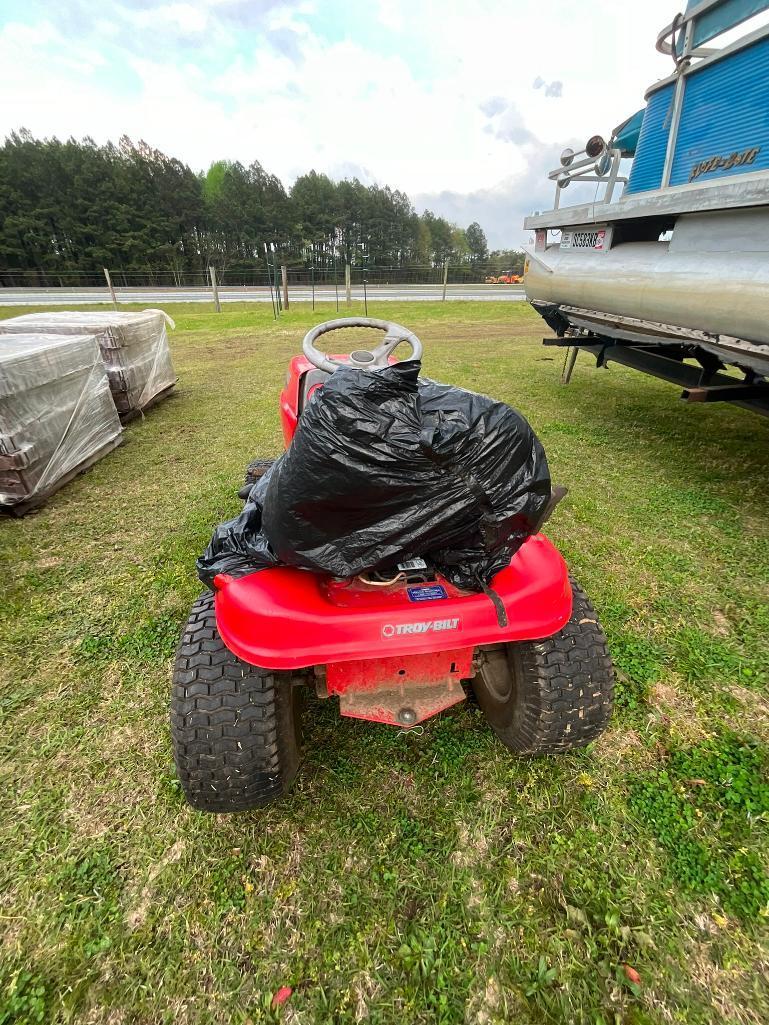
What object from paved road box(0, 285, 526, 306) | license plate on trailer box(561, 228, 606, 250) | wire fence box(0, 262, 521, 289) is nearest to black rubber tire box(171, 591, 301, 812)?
license plate on trailer box(561, 228, 606, 250)

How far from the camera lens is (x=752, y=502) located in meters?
3.75

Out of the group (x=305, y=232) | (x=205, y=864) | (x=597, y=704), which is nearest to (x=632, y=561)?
(x=597, y=704)

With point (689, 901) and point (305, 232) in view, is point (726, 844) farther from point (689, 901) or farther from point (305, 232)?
point (305, 232)

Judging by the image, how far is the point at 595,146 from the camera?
15.8ft

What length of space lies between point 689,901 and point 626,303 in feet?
12.9

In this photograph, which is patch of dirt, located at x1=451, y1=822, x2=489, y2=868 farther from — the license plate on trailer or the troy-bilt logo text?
the license plate on trailer

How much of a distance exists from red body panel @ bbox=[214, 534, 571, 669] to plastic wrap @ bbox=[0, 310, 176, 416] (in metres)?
4.92

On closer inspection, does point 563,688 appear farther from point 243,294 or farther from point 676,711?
point 243,294

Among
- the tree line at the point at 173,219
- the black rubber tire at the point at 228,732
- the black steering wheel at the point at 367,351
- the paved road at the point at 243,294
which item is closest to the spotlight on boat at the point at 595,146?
the black steering wheel at the point at 367,351

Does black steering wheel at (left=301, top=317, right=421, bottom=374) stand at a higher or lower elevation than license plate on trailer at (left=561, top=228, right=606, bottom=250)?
lower

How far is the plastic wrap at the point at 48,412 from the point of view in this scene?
11.8 feet

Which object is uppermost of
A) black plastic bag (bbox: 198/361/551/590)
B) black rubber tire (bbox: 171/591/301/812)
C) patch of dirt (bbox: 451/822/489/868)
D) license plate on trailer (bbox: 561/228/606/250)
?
license plate on trailer (bbox: 561/228/606/250)

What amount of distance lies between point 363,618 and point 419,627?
17 centimetres

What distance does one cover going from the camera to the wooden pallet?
12.1 feet
